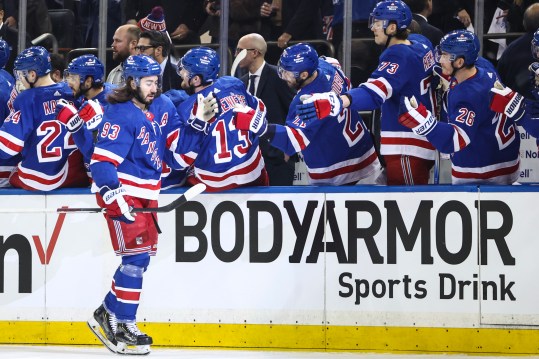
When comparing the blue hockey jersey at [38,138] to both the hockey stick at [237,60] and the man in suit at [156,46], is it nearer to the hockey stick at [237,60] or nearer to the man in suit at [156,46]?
the man in suit at [156,46]

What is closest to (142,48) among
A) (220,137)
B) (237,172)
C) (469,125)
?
(220,137)

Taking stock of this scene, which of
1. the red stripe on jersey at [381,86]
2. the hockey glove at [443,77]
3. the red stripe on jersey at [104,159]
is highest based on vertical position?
the hockey glove at [443,77]

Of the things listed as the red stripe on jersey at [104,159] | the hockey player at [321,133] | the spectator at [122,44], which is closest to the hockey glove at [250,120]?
the hockey player at [321,133]

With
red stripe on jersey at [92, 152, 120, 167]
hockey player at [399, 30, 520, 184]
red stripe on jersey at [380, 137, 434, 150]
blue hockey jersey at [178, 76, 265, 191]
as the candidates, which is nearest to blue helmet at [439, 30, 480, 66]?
hockey player at [399, 30, 520, 184]

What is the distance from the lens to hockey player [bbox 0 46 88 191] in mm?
7012

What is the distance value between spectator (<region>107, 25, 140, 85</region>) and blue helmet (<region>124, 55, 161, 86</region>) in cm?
123

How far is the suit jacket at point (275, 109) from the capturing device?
24.5 feet

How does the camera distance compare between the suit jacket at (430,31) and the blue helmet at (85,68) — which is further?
the suit jacket at (430,31)

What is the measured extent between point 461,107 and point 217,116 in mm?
1339

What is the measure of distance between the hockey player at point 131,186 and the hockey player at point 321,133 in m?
0.53

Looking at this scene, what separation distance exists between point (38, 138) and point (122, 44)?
101 cm

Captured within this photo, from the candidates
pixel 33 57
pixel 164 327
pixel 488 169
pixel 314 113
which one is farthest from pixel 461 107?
pixel 33 57

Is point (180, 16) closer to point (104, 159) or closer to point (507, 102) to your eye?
point (104, 159)

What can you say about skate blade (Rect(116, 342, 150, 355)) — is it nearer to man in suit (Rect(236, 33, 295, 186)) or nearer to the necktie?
man in suit (Rect(236, 33, 295, 186))
